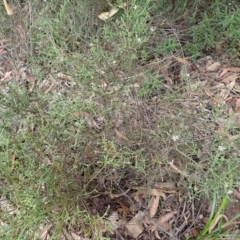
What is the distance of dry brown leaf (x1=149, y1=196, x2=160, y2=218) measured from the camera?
1996 mm

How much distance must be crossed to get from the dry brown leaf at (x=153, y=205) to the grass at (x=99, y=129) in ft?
0.31

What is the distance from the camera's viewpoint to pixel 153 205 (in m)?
2.01

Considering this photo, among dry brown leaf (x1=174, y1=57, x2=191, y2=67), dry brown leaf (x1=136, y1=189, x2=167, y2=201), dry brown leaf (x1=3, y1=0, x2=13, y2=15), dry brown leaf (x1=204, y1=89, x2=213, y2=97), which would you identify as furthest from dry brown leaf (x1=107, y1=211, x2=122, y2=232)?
dry brown leaf (x1=3, y1=0, x2=13, y2=15)

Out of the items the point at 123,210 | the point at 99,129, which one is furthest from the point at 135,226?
the point at 99,129

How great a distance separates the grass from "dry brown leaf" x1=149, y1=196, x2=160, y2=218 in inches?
3.7

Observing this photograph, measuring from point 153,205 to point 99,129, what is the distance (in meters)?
0.48

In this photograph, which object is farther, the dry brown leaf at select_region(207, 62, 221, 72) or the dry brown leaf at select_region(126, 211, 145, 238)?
the dry brown leaf at select_region(207, 62, 221, 72)

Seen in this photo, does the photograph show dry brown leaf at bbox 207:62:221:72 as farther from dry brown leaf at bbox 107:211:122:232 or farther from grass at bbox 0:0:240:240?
dry brown leaf at bbox 107:211:122:232

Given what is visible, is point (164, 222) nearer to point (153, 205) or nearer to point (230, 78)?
point (153, 205)

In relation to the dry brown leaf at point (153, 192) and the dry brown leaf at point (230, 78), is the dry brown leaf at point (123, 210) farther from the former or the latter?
the dry brown leaf at point (230, 78)

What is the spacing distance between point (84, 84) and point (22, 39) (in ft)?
1.99

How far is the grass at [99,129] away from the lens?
1.82 metres

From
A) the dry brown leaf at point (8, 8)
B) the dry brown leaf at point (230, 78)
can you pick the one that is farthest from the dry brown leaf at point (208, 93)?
the dry brown leaf at point (8, 8)

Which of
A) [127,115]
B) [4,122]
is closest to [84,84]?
[127,115]
